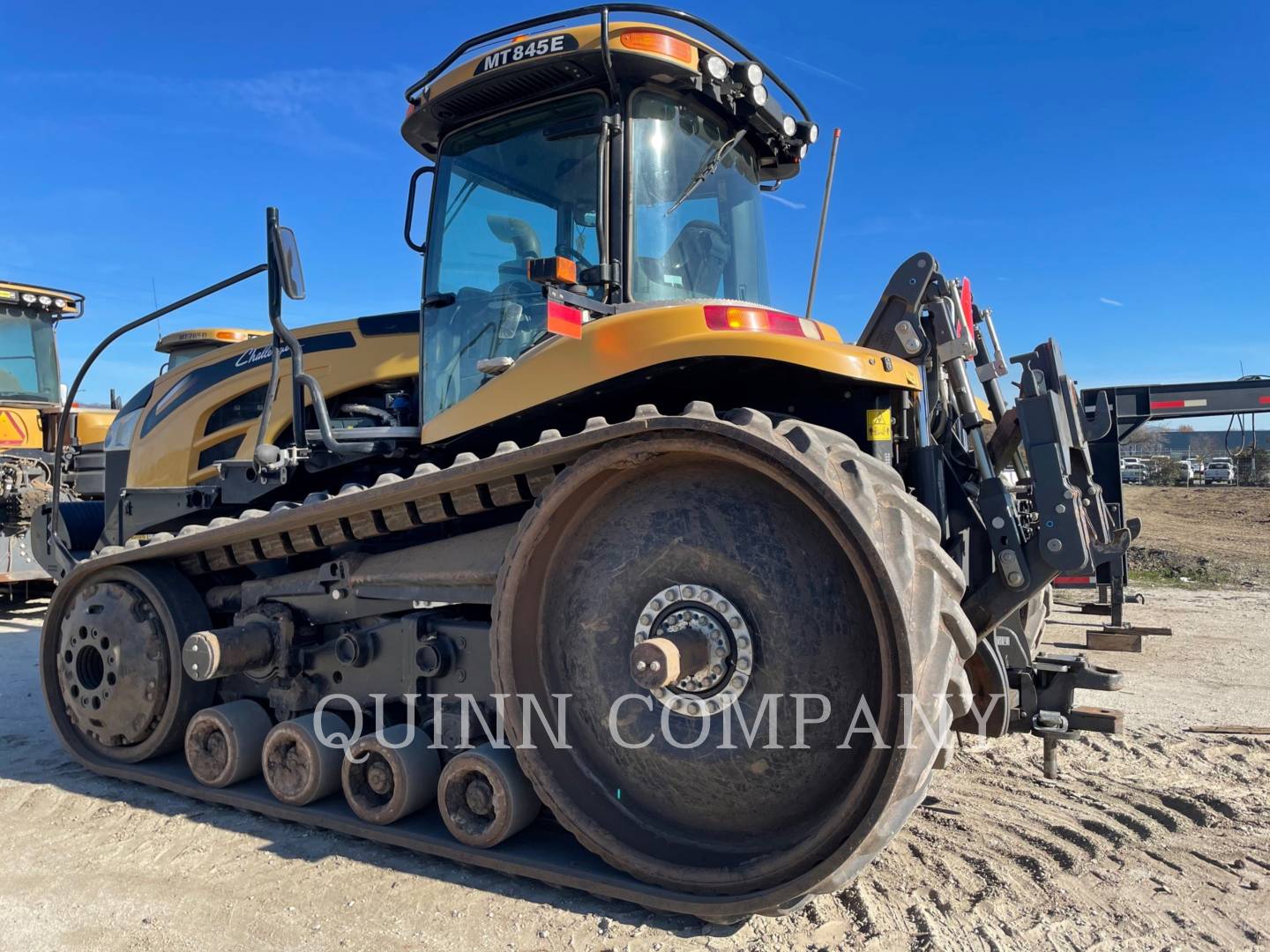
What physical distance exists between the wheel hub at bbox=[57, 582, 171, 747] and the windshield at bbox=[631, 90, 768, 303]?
9.15ft

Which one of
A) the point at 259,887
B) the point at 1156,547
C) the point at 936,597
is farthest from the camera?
the point at 1156,547

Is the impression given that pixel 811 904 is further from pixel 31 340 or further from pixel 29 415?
pixel 31 340

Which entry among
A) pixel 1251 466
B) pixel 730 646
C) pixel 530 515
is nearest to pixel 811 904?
pixel 730 646

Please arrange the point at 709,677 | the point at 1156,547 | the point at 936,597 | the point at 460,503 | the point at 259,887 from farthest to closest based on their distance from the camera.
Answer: the point at 1156,547 < the point at 460,503 < the point at 259,887 < the point at 709,677 < the point at 936,597

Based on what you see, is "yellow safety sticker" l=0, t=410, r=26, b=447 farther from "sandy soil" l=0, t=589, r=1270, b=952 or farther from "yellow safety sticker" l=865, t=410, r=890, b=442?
"yellow safety sticker" l=865, t=410, r=890, b=442

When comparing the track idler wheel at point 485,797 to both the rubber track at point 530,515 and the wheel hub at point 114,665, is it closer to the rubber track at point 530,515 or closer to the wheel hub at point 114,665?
the rubber track at point 530,515

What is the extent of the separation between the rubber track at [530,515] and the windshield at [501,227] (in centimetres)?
67

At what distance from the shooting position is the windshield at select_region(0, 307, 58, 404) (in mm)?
11805

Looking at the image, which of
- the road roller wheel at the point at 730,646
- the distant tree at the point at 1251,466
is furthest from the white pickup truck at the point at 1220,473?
the road roller wheel at the point at 730,646

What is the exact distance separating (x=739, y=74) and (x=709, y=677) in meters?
2.51

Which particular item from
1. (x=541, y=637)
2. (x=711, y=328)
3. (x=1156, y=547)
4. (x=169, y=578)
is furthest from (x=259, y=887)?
(x=1156, y=547)

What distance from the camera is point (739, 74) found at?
3.98 m

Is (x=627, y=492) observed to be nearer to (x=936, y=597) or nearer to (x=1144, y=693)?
(x=936, y=597)

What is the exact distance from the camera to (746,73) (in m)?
3.96
